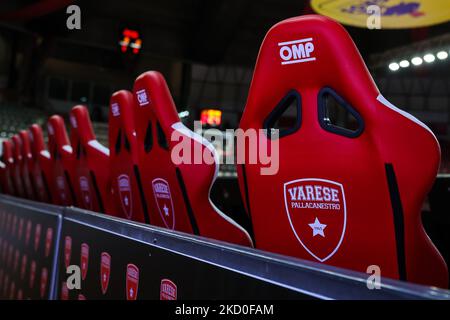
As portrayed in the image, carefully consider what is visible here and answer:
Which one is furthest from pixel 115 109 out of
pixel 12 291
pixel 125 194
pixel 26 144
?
pixel 26 144

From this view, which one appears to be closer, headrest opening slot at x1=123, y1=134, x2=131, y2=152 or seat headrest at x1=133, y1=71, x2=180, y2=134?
seat headrest at x1=133, y1=71, x2=180, y2=134

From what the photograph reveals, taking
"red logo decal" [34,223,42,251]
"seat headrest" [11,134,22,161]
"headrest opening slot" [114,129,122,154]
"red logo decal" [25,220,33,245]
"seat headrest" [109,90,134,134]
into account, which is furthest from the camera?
"seat headrest" [11,134,22,161]

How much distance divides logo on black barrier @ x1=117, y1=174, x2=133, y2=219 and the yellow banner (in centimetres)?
359

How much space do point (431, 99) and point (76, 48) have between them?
10800mm

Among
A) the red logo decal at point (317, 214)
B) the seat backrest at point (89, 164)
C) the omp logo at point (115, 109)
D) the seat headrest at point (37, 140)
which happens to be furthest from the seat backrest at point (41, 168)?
the red logo decal at point (317, 214)

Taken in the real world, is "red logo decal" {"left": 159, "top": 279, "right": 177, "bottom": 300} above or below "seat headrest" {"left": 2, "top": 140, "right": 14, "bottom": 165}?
below

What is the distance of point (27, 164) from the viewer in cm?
297

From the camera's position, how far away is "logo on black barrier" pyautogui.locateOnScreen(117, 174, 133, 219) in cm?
165

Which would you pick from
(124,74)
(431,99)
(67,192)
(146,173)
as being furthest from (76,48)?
(146,173)

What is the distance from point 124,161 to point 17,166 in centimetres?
192

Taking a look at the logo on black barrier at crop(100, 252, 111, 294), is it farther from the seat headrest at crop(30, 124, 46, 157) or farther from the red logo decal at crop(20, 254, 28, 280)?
the seat headrest at crop(30, 124, 46, 157)

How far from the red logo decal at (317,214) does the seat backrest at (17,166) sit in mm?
2549

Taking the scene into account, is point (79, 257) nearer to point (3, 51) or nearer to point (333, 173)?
point (333, 173)

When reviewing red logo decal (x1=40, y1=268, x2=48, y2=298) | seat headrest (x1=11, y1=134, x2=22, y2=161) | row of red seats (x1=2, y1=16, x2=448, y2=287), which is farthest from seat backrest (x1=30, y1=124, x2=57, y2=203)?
row of red seats (x1=2, y1=16, x2=448, y2=287)
